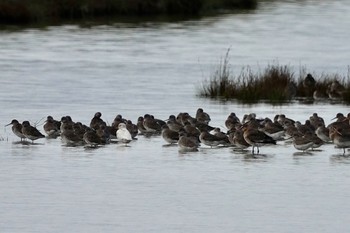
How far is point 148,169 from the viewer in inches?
688

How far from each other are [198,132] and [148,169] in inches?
110

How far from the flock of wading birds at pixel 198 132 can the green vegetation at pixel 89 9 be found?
30.4 metres

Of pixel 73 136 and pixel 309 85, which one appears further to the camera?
pixel 309 85

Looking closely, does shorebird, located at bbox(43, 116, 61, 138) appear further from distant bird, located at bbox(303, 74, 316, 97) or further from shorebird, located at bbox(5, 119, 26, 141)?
distant bird, located at bbox(303, 74, 316, 97)

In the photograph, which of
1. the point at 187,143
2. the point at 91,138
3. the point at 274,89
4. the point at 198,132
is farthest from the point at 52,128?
the point at 274,89

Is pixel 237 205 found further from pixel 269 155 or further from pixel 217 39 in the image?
pixel 217 39

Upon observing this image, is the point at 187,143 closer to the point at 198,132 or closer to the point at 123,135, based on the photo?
the point at 198,132

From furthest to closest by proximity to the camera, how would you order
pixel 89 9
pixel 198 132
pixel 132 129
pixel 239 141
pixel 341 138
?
pixel 89 9 < pixel 132 129 < pixel 198 132 < pixel 239 141 < pixel 341 138

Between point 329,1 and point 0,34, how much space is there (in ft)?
90.3

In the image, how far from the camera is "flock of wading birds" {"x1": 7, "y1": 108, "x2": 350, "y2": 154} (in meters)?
19.2

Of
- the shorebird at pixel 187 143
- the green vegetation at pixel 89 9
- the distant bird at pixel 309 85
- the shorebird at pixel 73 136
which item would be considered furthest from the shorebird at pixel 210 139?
the green vegetation at pixel 89 9

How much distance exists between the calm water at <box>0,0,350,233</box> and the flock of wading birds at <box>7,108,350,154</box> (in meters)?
0.20

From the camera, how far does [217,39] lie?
153 feet

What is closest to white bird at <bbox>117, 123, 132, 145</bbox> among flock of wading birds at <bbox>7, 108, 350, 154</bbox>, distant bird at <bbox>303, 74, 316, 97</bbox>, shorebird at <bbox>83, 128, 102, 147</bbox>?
flock of wading birds at <bbox>7, 108, 350, 154</bbox>
